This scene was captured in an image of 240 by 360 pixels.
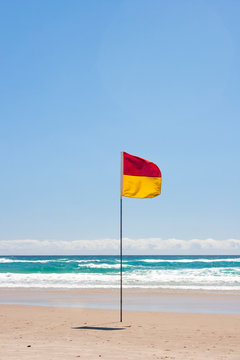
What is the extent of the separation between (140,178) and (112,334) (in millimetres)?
4476

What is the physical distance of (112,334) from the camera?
10.4 m

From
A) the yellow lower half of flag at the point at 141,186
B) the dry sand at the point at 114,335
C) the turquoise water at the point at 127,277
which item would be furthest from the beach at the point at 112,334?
the turquoise water at the point at 127,277

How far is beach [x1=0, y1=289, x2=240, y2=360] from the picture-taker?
7.96m

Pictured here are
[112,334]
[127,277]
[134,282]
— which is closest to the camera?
[112,334]

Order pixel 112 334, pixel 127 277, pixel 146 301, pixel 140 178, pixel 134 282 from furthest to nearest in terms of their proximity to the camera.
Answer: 1. pixel 127 277
2. pixel 134 282
3. pixel 146 301
4. pixel 140 178
5. pixel 112 334

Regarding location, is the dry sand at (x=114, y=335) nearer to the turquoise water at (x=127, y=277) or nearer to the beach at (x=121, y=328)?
the beach at (x=121, y=328)

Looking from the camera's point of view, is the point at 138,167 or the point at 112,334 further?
the point at 138,167

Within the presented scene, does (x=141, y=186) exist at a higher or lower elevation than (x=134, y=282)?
higher

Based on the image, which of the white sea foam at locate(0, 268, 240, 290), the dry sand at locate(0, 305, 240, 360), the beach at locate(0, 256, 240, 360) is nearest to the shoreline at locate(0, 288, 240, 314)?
the beach at locate(0, 256, 240, 360)

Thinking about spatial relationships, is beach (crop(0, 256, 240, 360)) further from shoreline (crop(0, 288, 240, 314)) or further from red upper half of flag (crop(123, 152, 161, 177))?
red upper half of flag (crop(123, 152, 161, 177))

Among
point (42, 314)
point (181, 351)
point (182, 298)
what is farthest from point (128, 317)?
point (182, 298)

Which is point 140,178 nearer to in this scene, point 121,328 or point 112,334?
point 121,328

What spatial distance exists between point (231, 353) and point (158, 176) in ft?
19.2

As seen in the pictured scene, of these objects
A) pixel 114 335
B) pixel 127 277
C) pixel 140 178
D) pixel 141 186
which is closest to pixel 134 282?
pixel 127 277
